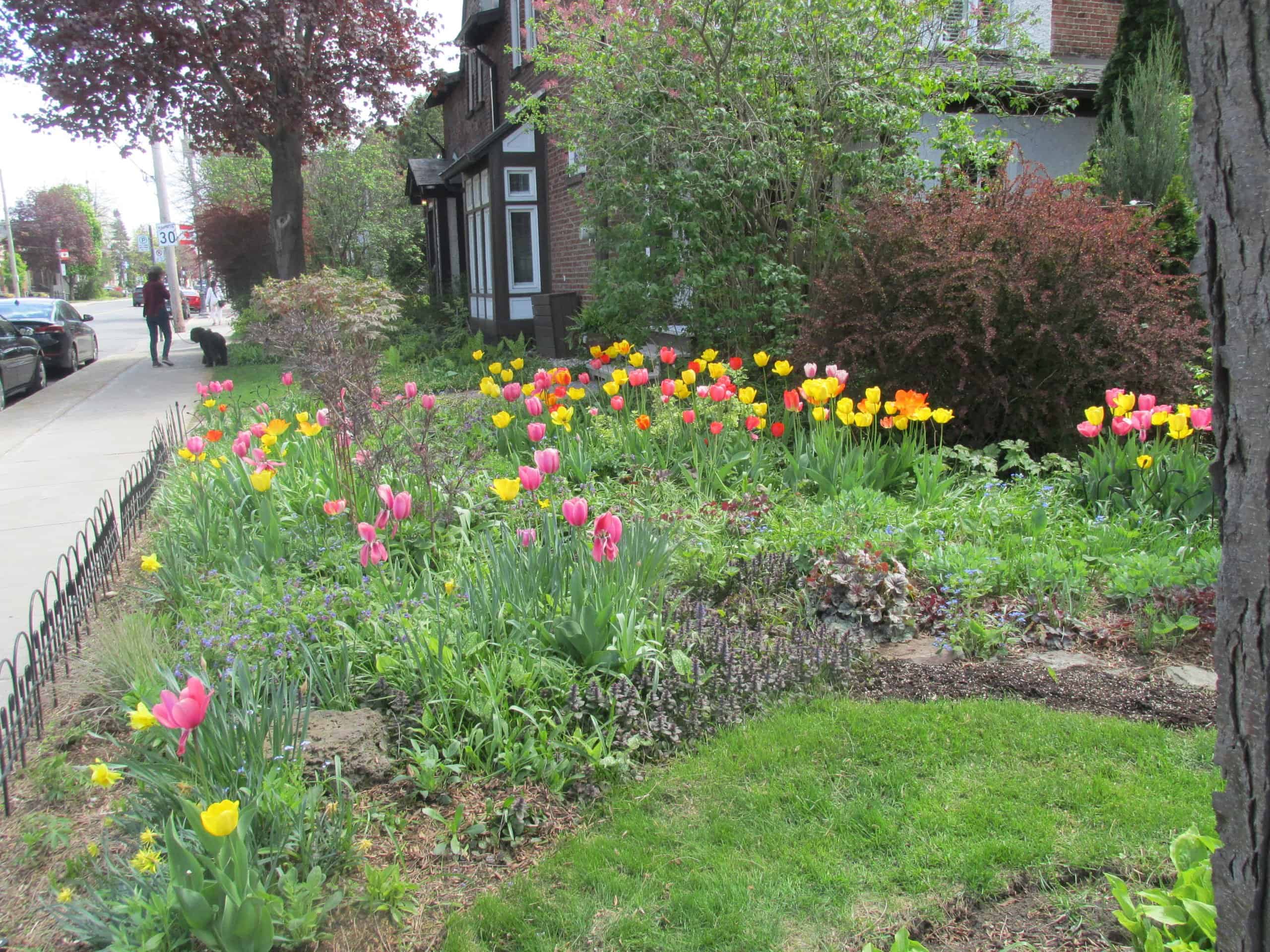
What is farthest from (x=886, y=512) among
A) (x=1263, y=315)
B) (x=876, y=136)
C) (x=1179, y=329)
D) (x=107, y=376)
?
(x=107, y=376)

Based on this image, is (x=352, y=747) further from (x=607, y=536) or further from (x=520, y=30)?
(x=520, y=30)

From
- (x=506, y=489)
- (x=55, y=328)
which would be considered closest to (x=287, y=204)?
(x=55, y=328)

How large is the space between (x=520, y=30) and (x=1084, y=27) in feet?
31.2

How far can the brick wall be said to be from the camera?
13.7 metres

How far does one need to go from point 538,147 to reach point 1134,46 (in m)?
9.52

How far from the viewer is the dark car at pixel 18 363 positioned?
13.8 m

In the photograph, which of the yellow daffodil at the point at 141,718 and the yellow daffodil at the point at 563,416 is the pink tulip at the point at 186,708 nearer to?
the yellow daffodil at the point at 141,718

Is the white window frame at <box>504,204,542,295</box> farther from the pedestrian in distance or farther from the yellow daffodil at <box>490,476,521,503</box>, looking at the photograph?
the yellow daffodil at <box>490,476,521,503</box>

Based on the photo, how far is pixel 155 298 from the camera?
18109 mm

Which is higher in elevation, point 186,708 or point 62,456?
point 186,708

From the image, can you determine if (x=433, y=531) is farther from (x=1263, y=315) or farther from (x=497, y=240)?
(x=497, y=240)

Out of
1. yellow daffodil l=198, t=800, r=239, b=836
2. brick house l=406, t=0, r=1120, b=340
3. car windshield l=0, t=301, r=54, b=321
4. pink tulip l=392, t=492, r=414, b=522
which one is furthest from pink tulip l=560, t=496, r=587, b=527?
car windshield l=0, t=301, r=54, b=321

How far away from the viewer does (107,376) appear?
17266 mm

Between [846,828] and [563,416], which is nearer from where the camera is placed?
[846,828]
